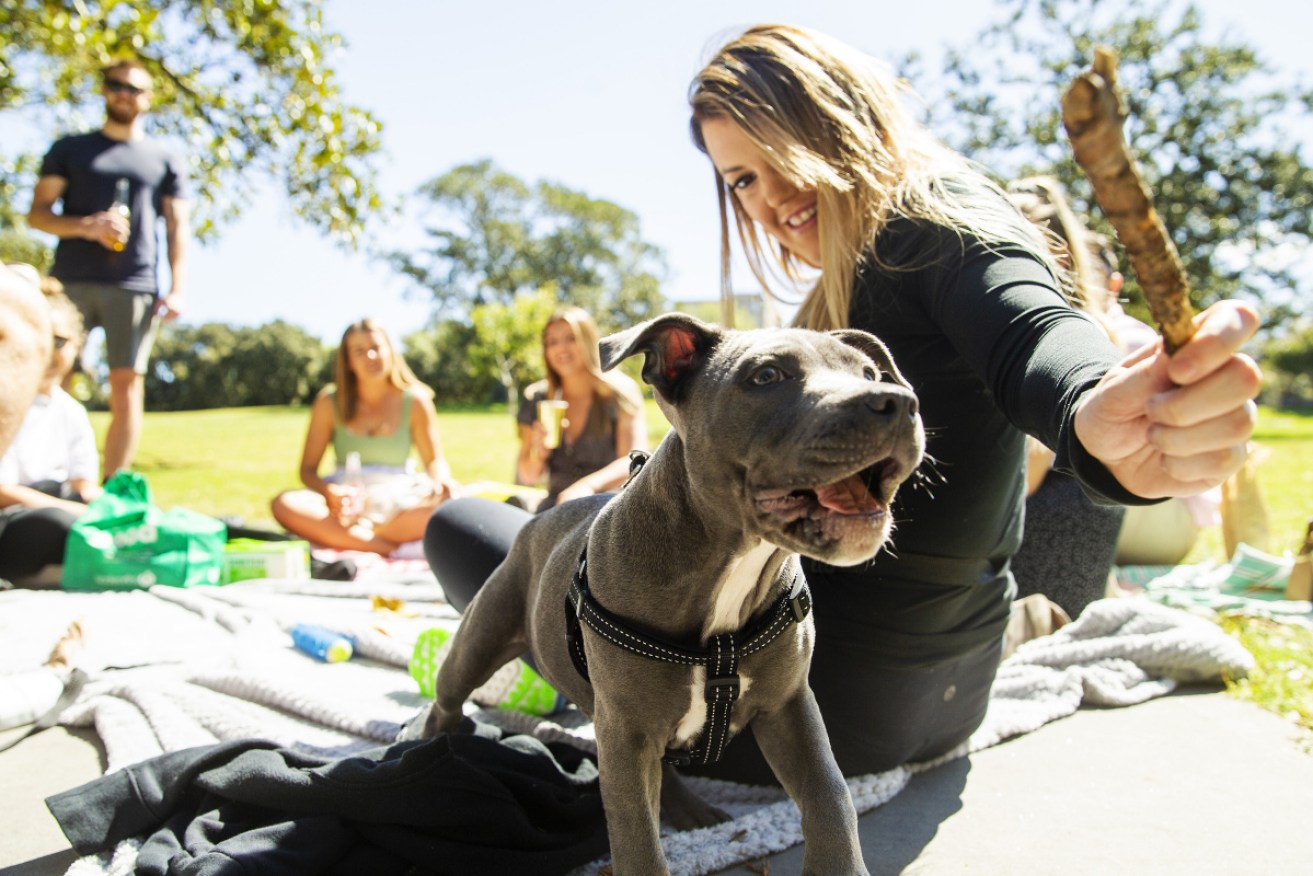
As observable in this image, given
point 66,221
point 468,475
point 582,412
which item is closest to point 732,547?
point 582,412

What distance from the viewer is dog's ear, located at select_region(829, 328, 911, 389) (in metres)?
2.37

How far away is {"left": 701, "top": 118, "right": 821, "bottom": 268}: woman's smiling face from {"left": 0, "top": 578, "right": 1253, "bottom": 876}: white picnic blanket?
6.07 ft

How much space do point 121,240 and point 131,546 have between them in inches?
111

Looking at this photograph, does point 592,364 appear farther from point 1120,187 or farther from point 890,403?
point 1120,187

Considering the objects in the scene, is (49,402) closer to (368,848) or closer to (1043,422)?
(368,848)

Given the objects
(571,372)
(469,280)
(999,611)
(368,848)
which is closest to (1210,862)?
(999,611)

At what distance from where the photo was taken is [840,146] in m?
2.92

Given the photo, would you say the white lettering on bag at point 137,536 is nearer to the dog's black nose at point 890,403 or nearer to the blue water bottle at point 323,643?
the blue water bottle at point 323,643

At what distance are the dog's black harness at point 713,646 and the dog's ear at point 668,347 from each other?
1.66ft

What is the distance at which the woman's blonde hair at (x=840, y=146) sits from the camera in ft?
9.16

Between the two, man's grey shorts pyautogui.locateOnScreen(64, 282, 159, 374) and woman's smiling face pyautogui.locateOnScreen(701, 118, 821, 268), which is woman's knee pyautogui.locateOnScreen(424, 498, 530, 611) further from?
man's grey shorts pyautogui.locateOnScreen(64, 282, 159, 374)

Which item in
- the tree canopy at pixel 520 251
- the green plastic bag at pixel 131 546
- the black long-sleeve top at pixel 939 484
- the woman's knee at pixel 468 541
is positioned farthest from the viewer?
the tree canopy at pixel 520 251

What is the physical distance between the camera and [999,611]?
10.1ft

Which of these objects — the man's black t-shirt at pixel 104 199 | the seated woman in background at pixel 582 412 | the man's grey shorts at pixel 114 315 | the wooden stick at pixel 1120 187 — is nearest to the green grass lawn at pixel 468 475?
the man's grey shorts at pixel 114 315
